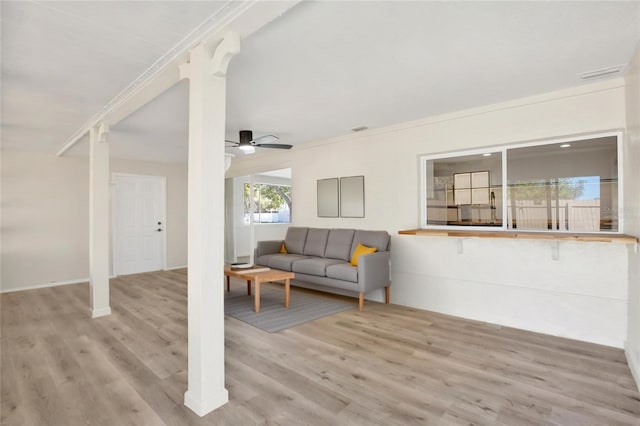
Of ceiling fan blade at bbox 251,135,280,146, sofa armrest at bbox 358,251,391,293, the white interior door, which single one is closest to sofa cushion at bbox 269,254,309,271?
sofa armrest at bbox 358,251,391,293

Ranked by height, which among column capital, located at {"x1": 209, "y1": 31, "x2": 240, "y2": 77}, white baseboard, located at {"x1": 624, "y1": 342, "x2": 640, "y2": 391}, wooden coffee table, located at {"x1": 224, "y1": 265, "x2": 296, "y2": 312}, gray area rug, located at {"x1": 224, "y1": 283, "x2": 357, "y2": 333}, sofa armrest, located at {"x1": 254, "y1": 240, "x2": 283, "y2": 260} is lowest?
gray area rug, located at {"x1": 224, "y1": 283, "x2": 357, "y2": 333}

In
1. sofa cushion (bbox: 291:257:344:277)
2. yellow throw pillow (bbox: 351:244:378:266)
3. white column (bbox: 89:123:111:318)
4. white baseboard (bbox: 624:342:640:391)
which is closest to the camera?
white baseboard (bbox: 624:342:640:391)

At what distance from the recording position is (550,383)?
2416mm

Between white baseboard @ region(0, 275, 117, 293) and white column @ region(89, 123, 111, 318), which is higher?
white column @ region(89, 123, 111, 318)

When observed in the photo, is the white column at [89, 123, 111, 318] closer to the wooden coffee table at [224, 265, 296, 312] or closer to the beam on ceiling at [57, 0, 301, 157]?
the beam on ceiling at [57, 0, 301, 157]

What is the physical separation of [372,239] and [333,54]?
2.77 metres

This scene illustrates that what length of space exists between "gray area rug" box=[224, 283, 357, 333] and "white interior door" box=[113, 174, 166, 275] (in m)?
2.96

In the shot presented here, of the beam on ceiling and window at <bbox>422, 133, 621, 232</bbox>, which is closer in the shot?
the beam on ceiling

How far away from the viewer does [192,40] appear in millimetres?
2162

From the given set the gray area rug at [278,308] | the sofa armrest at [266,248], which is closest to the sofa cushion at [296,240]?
the sofa armrest at [266,248]

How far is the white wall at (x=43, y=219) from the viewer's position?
561 cm

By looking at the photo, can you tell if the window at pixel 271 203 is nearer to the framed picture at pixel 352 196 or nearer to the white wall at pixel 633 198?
the framed picture at pixel 352 196

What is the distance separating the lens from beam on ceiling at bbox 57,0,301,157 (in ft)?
5.88

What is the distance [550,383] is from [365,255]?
222 cm
